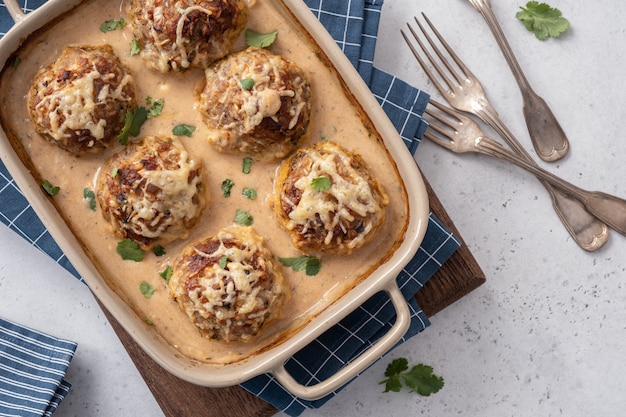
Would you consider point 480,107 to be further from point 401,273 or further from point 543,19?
point 401,273

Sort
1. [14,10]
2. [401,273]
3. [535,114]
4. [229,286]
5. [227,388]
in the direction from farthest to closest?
[535,114] → [227,388] → [401,273] → [14,10] → [229,286]

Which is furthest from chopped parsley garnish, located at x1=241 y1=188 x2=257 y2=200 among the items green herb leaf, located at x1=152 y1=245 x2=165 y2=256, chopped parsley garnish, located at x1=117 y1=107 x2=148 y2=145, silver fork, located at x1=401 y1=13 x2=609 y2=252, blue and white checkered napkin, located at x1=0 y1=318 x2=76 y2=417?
blue and white checkered napkin, located at x1=0 y1=318 x2=76 y2=417

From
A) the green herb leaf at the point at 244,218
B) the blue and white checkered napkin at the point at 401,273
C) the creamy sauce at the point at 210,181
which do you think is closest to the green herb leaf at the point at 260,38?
the creamy sauce at the point at 210,181

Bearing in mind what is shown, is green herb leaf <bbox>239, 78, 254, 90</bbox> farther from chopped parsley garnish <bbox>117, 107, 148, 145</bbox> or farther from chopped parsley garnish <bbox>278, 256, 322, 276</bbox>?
chopped parsley garnish <bbox>278, 256, 322, 276</bbox>

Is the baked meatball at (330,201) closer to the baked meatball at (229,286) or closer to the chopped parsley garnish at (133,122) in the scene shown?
the baked meatball at (229,286)

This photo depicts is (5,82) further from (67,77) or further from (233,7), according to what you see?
(233,7)

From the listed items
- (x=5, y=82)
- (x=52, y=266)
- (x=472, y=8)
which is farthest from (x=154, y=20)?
(x=472, y=8)

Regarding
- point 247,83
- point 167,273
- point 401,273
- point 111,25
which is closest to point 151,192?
point 167,273

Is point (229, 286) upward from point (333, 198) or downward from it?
downward
